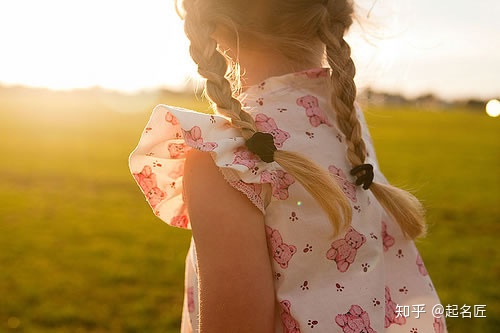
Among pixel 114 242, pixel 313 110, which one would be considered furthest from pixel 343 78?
pixel 114 242

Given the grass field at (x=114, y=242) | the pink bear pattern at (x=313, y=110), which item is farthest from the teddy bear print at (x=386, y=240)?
the grass field at (x=114, y=242)

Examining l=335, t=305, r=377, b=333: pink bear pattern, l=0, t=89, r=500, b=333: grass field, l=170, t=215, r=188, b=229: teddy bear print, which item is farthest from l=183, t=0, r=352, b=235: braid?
l=0, t=89, r=500, b=333: grass field

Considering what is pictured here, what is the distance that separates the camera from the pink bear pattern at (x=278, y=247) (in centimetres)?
136

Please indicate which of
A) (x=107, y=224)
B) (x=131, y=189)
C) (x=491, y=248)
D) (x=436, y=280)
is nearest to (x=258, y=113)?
(x=436, y=280)

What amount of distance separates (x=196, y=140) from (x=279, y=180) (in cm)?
23

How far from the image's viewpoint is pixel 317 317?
1397 mm

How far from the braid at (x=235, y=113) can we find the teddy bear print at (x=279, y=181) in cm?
3

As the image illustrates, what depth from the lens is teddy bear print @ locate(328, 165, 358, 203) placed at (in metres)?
1.48

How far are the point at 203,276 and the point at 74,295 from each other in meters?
3.98

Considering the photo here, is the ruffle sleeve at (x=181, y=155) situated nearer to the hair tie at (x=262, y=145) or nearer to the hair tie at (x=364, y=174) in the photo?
the hair tie at (x=262, y=145)

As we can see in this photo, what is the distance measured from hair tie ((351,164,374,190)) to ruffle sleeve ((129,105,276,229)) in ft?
0.83

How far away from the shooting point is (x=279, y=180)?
1.40 m

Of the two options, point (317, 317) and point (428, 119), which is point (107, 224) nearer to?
point (317, 317)

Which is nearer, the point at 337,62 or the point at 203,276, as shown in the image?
the point at 203,276
